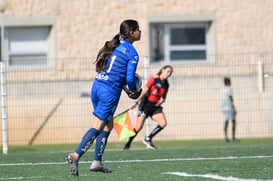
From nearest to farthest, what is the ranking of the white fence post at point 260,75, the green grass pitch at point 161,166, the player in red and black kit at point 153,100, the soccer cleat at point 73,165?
the green grass pitch at point 161,166
the soccer cleat at point 73,165
the player in red and black kit at point 153,100
the white fence post at point 260,75

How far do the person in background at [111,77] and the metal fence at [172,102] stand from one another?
346 inches

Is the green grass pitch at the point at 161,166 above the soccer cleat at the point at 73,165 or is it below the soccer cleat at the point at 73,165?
below

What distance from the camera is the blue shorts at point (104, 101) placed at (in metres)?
12.0

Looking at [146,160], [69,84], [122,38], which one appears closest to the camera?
[122,38]

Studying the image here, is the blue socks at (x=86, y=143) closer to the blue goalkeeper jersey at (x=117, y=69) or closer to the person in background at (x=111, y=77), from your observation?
the person in background at (x=111, y=77)

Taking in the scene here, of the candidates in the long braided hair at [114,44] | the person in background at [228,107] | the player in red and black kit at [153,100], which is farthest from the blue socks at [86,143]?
the person in background at [228,107]

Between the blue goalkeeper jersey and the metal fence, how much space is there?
886 cm

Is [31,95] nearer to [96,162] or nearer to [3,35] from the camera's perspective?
[3,35]

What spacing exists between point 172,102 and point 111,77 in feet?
40.9

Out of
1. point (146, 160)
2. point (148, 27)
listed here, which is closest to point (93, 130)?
point (146, 160)

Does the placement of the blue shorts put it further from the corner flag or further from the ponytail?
the corner flag

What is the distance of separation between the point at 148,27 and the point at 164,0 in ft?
2.92

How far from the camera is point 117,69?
12.1 metres

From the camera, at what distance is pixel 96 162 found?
1235 cm
